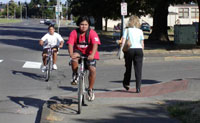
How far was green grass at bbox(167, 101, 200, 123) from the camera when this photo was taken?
6.94 metres

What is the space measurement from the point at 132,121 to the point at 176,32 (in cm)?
2069

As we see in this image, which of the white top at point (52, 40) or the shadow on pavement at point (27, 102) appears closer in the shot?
the shadow on pavement at point (27, 102)

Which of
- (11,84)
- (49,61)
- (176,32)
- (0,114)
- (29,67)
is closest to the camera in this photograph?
(0,114)

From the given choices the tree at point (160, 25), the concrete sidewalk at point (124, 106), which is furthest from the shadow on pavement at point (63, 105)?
the tree at point (160, 25)

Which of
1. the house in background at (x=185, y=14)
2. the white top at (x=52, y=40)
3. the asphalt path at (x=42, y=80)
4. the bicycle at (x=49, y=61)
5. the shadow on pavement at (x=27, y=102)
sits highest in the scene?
the house in background at (x=185, y=14)

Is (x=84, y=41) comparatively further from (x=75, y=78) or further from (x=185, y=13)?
(x=185, y=13)

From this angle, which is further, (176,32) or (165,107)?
(176,32)

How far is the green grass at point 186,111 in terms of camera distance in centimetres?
694

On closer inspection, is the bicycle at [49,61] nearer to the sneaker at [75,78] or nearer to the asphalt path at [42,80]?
the asphalt path at [42,80]

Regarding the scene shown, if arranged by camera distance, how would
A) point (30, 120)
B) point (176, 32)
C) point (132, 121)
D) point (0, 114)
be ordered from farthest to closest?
1. point (176, 32)
2. point (0, 114)
3. point (30, 120)
4. point (132, 121)

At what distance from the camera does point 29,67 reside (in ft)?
56.6

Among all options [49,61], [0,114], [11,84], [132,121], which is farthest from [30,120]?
[49,61]

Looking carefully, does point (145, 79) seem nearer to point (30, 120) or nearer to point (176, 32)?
point (30, 120)

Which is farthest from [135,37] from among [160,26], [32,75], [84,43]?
[160,26]
